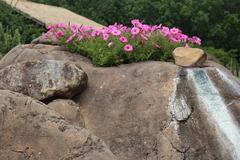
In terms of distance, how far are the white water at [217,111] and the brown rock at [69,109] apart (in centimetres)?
145

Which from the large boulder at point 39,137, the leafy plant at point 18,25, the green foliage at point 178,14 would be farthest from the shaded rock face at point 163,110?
the green foliage at point 178,14

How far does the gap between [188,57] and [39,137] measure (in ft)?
15.2

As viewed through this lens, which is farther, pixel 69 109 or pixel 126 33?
pixel 126 33

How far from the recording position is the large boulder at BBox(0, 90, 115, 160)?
14.3ft

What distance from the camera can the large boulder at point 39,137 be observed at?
4.37 meters

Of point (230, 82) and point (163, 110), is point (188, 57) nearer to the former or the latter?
point (230, 82)

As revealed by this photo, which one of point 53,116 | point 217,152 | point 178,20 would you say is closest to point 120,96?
point 217,152

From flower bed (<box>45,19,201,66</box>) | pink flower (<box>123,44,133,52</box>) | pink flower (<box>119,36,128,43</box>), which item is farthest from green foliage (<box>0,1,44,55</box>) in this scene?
pink flower (<box>123,44,133,52</box>)

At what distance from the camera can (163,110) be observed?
26.6ft

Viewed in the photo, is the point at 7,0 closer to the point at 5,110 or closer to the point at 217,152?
the point at 217,152

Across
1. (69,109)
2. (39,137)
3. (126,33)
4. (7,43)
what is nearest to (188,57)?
(126,33)

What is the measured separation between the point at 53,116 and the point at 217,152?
3.86 m

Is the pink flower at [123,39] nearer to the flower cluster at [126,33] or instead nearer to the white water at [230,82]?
the flower cluster at [126,33]

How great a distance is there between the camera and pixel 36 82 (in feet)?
27.1
